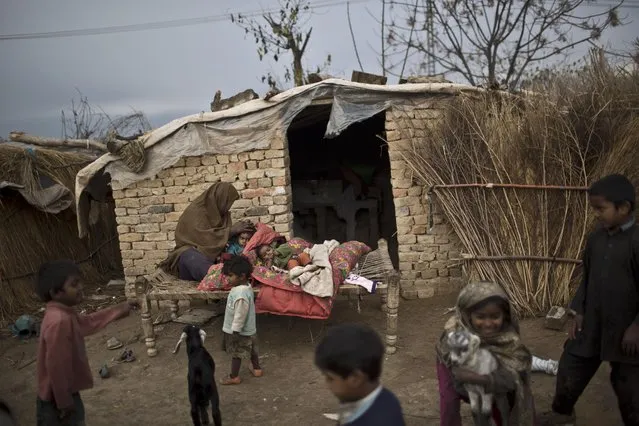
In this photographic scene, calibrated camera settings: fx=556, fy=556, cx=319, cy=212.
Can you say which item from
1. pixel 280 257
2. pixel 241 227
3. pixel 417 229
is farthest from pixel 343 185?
pixel 280 257

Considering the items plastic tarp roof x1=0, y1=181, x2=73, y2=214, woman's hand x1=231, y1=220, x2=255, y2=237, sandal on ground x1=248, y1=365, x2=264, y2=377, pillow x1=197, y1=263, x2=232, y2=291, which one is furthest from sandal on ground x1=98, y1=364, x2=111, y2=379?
plastic tarp roof x1=0, y1=181, x2=73, y2=214

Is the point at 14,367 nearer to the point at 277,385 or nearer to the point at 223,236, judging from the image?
the point at 223,236

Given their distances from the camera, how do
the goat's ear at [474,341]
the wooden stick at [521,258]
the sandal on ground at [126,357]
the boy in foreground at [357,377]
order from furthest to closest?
the sandal on ground at [126,357]
the wooden stick at [521,258]
the goat's ear at [474,341]
the boy in foreground at [357,377]

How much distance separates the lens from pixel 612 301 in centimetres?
289

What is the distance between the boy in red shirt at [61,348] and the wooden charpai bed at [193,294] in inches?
85.9

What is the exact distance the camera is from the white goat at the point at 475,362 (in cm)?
256

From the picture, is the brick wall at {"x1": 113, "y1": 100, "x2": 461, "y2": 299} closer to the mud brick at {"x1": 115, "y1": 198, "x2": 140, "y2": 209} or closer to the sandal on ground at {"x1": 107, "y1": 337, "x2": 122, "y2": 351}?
the mud brick at {"x1": 115, "y1": 198, "x2": 140, "y2": 209}

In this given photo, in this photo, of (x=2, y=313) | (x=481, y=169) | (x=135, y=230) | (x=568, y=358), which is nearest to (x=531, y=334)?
(x=481, y=169)

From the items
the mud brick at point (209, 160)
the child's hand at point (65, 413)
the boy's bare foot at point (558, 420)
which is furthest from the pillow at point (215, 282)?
the boy's bare foot at point (558, 420)

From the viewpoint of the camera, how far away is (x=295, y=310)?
501cm

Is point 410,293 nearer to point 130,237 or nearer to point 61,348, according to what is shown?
point 130,237

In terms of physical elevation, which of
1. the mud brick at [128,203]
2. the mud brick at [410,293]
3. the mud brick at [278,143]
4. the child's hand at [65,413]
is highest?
the mud brick at [278,143]

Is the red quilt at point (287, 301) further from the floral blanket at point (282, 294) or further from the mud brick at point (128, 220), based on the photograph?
the mud brick at point (128, 220)

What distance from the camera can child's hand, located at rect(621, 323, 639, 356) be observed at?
9.04ft
